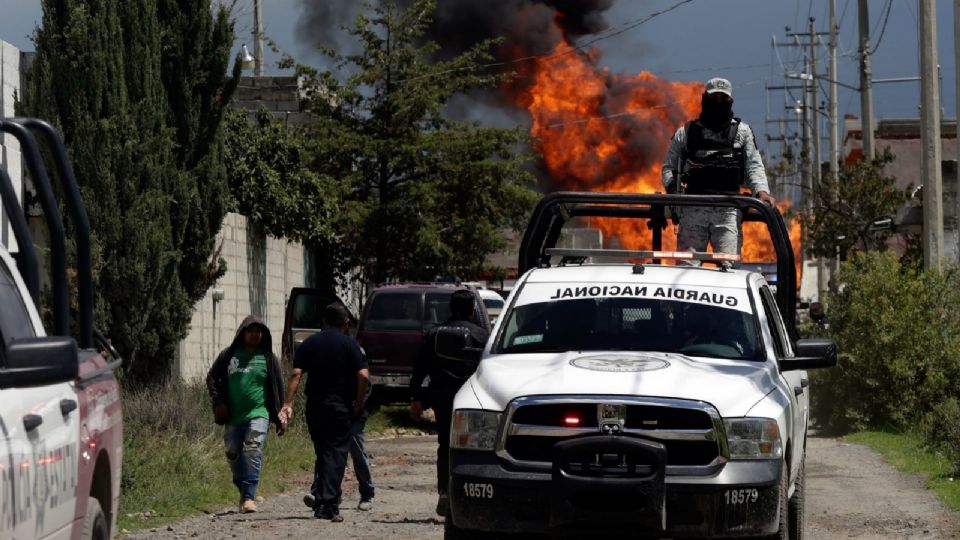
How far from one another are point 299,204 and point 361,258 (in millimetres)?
6155

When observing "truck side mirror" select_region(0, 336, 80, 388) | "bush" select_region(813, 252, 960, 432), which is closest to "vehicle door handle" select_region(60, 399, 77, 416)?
"truck side mirror" select_region(0, 336, 80, 388)

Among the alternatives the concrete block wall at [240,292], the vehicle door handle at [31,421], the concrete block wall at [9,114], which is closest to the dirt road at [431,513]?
the concrete block wall at [9,114]

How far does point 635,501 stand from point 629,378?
2.43 ft

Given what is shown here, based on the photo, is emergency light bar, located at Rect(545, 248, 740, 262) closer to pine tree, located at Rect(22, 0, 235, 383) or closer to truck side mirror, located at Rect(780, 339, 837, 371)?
truck side mirror, located at Rect(780, 339, 837, 371)

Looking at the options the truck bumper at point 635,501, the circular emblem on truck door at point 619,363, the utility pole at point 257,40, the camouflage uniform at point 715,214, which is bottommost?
the truck bumper at point 635,501

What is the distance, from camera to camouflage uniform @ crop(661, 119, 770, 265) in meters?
13.2

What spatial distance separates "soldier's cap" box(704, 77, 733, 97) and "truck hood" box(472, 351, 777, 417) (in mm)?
3980

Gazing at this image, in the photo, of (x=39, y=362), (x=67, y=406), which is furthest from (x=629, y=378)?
(x=39, y=362)

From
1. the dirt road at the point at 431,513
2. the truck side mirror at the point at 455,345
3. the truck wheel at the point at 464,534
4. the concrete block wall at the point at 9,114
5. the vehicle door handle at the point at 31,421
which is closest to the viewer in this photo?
the vehicle door handle at the point at 31,421

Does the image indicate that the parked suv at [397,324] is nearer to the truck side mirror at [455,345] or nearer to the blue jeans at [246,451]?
the blue jeans at [246,451]

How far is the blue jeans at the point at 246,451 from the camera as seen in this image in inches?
546

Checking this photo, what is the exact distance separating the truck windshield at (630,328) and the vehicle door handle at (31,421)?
4.63 m

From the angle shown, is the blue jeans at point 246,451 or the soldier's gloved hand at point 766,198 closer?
the soldier's gloved hand at point 766,198

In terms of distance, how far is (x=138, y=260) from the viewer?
19578mm
